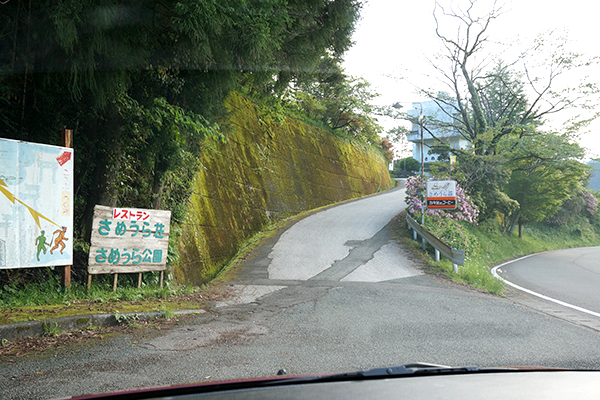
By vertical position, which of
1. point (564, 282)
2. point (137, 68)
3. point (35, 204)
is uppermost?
point (137, 68)

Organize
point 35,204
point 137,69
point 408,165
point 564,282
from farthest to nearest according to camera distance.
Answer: point 408,165 < point 564,282 < point 137,69 < point 35,204

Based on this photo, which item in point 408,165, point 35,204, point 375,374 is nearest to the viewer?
point 375,374

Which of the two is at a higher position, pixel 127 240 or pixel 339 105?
pixel 339 105

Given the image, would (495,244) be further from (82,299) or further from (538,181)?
(82,299)

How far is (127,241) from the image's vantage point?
7.43m

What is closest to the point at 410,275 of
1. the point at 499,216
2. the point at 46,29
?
the point at 46,29

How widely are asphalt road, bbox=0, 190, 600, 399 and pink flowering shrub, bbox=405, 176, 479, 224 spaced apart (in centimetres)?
806

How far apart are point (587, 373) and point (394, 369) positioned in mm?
858

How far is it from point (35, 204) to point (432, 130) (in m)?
24.6

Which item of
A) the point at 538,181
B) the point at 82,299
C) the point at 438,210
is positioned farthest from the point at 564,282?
the point at 538,181

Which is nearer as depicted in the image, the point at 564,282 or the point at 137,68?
the point at 137,68

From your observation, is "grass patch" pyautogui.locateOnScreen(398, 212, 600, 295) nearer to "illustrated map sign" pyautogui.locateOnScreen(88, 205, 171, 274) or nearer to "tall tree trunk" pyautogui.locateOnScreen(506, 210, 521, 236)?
"tall tree trunk" pyautogui.locateOnScreen(506, 210, 521, 236)

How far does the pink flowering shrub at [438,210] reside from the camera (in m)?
17.8

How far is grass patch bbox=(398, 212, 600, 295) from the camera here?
11.2m
